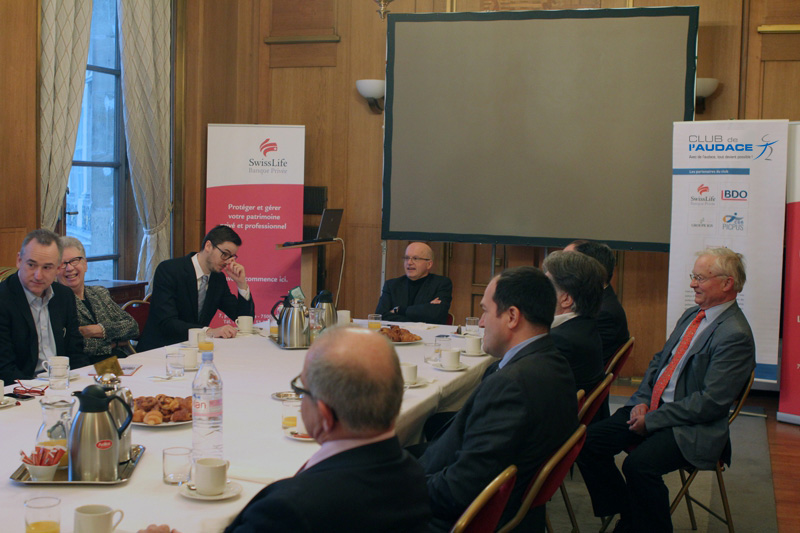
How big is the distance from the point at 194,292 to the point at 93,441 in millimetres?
2903

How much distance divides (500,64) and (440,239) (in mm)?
1591

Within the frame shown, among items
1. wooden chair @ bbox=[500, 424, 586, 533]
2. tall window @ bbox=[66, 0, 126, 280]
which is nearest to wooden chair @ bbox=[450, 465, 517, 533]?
wooden chair @ bbox=[500, 424, 586, 533]

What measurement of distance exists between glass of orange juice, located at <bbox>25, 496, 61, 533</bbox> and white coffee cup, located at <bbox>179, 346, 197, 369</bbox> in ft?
5.71

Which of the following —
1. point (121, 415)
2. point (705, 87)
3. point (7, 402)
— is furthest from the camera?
point (705, 87)

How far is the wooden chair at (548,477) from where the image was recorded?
2.36 meters

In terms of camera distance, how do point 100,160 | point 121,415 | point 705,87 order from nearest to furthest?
1. point 121,415
2. point 705,87
3. point 100,160

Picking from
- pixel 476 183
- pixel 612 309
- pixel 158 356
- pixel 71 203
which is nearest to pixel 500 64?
pixel 476 183

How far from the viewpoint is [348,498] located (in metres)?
1.49

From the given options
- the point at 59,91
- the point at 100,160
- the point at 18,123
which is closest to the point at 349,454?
the point at 18,123

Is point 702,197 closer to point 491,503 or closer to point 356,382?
point 491,503

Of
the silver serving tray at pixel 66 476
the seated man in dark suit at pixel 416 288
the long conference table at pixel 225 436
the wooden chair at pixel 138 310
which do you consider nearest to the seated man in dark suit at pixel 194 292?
the wooden chair at pixel 138 310

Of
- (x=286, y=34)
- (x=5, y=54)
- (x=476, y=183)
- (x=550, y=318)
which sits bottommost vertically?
(x=550, y=318)

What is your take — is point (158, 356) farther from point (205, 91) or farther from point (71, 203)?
point (205, 91)

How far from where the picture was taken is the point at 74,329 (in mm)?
4008
